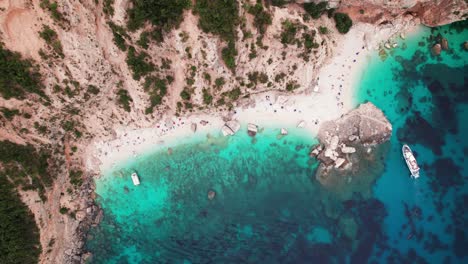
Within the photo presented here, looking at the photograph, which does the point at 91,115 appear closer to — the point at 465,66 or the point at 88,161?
the point at 88,161

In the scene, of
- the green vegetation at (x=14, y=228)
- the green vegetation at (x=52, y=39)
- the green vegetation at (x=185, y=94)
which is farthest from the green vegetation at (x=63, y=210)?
the green vegetation at (x=185, y=94)

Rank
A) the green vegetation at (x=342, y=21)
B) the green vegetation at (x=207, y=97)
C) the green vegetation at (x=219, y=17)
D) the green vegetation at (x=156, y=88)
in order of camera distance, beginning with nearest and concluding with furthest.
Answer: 1. the green vegetation at (x=219, y=17)
2. the green vegetation at (x=156, y=88)
3. the green vegetation at (x=207, y=97)
4. the green vegetation at (x=342, y=21)

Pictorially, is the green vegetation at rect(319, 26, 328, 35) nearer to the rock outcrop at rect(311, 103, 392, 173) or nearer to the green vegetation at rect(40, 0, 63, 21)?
the rock outcrop at rect(311, 103, 392, 173)

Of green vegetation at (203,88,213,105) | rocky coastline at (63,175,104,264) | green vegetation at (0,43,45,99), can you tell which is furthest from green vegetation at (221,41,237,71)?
rocky coastline at (63,175,104,264)

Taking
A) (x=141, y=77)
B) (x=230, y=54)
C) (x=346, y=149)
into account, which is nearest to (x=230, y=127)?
(x=230, y=54)

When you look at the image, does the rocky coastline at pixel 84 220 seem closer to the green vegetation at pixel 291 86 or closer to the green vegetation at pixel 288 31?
the green vegetation at pixel 291 86

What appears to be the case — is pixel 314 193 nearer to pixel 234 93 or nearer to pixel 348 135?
pixel 348 135
